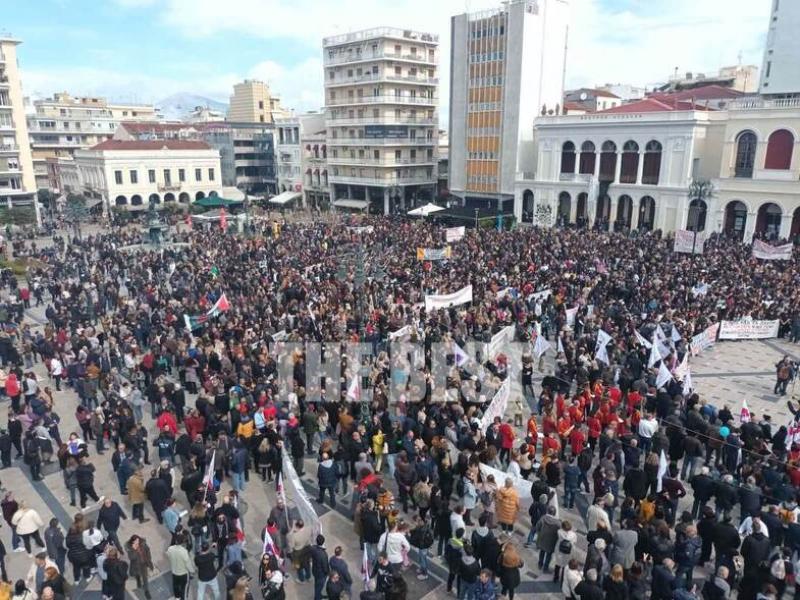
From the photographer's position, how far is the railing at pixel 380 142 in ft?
192

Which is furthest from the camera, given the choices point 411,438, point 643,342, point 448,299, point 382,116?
point 382,116

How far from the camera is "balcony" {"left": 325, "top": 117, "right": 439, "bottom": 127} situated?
193ft

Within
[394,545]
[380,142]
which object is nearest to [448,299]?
[394,545]

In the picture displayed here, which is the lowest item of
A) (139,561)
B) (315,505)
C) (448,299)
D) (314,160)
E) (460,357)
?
(315,505)

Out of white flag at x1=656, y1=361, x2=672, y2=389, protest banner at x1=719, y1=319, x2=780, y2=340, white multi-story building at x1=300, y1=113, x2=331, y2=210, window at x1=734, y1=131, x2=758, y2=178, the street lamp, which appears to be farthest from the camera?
white multi-story building at x1=300, y1=113, x2=331, y2=210

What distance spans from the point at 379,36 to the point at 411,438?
177ft

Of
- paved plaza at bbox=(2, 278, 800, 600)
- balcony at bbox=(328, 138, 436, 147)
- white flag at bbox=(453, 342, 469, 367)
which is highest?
balcony at bbox=(328, 138, 436, 147)

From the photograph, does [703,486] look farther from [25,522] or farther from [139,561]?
[25,522]

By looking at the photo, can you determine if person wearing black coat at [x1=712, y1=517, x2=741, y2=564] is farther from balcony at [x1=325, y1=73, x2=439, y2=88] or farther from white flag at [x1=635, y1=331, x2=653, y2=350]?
balcony at [x1=325, y1=73, x2=439, y2=88]

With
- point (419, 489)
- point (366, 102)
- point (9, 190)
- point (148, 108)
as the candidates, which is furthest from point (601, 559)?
point (148, 108)

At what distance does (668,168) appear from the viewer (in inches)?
1623

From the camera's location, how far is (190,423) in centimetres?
1245

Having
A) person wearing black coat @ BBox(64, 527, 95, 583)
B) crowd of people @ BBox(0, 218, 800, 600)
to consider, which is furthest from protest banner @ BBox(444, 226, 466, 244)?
person wearing black coat @ BBox(64, 527, 95, 583)

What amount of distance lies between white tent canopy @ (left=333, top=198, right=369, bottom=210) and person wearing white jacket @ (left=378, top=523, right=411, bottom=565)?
53.4m
